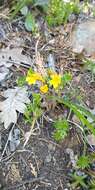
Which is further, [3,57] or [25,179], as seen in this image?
[3,57]


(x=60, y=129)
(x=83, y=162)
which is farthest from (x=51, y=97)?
(x=83, y=162)

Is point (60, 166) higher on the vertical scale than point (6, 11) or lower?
lower

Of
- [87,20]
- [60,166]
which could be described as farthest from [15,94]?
[87,20]

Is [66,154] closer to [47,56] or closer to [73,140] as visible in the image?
[73,140]

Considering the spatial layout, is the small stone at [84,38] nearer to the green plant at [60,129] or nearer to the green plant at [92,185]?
the green plant at [60,129]

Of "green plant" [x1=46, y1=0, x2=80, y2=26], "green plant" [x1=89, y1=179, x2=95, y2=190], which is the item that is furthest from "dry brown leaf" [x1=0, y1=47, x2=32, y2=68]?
"green plant" [x1=89, y1=179, x2=95, y2=190]

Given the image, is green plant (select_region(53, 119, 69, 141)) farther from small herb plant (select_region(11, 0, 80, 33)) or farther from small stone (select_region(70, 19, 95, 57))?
small herb plant (select_region(11, 0, 80, 33))
